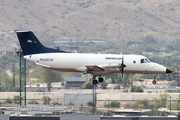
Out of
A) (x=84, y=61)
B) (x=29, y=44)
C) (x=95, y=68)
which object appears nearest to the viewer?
(x=95, y=68)

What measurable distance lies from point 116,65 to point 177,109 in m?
66.1

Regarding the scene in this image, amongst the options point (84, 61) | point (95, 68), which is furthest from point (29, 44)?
point (95, 68)

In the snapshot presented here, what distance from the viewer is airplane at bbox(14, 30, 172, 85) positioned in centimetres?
6594

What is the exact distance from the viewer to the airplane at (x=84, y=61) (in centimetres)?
6594

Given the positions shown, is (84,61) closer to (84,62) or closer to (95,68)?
(84,62)

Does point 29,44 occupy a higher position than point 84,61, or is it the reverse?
point 29,44

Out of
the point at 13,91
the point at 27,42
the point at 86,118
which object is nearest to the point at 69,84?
the point at 13,91

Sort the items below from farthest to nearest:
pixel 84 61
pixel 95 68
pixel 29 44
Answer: pixel 29 44 < pixel 84 61 < pixel 95 68

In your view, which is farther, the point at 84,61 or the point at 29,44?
the point at 29,44

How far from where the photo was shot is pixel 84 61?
6638 cm

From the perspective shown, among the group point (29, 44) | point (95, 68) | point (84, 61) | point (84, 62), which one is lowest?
point (95, 68)

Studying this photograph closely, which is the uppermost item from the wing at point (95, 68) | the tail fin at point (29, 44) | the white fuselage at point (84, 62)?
the tail fin at point (29, 44)

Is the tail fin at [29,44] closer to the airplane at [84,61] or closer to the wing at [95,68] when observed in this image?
the airplane at [84,61]

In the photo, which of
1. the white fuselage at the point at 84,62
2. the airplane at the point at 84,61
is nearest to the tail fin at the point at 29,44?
the airplane at the point at 84,61
